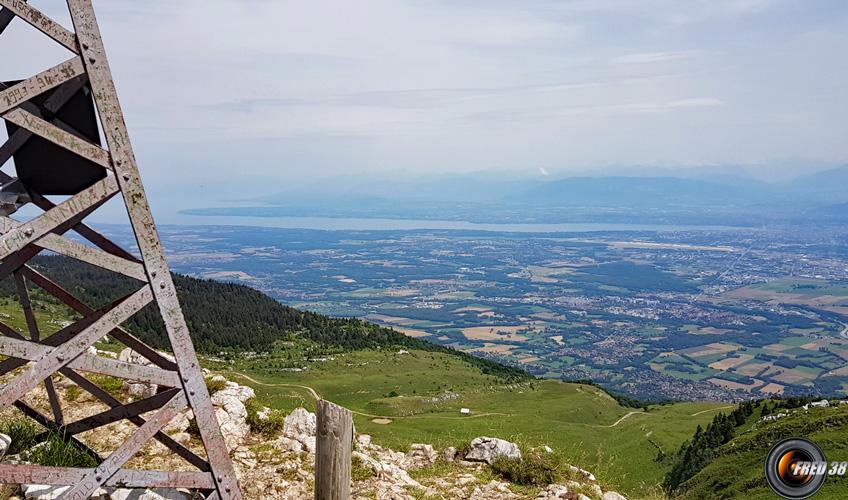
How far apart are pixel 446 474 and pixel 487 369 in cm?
8748

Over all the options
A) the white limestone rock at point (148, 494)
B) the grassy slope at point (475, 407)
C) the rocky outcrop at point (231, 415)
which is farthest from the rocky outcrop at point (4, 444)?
the grassy slope at point (475, 407)

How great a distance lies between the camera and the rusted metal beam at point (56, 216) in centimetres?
480

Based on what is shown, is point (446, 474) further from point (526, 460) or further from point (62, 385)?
point (62, 385)

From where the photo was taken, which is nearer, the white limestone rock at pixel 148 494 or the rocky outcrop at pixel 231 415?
the white limestone rock at pixel 148 494

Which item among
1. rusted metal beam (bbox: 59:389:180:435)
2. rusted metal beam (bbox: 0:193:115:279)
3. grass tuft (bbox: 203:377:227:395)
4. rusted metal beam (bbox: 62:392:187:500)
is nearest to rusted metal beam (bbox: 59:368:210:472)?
rusted metal beam (bbox: 59:389:180:435)

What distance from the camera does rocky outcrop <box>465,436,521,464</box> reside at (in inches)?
492

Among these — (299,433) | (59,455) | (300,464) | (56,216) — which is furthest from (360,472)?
(56,216)

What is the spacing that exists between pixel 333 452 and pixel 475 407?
2377 inches

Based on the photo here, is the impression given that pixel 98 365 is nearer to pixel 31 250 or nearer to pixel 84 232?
pixel 31 250

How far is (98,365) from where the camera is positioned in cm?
531

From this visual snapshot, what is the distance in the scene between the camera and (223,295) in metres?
111

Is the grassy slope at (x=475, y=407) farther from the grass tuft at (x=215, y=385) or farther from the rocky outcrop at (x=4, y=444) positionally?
the rocky outcrop at (x=4, y=444)

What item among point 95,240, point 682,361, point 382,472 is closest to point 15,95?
point 95,240

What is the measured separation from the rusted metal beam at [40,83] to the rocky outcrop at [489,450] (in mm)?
11122
